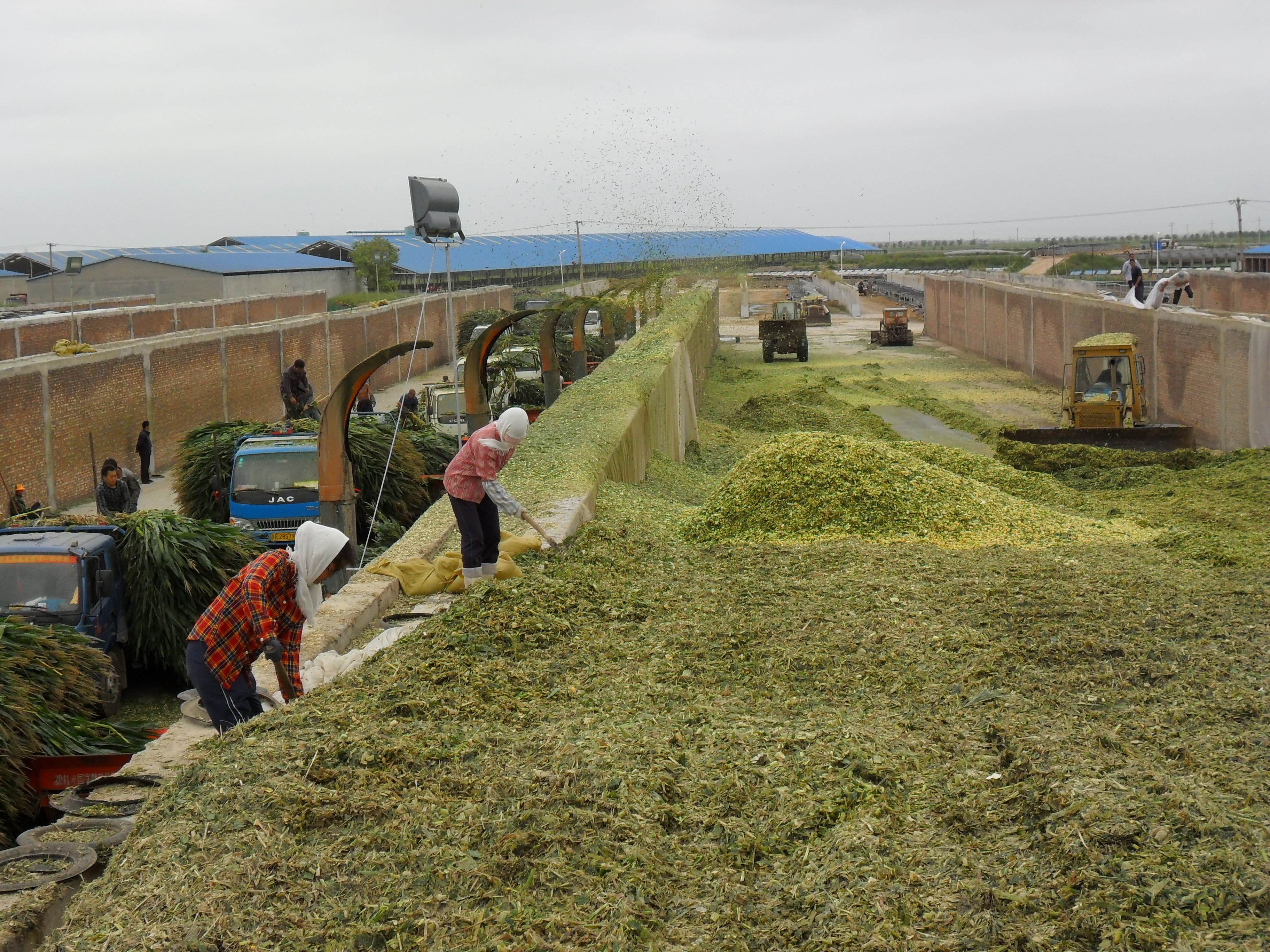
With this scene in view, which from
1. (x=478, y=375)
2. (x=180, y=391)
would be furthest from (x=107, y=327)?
(x=478, y=375)

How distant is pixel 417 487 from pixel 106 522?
532 cm

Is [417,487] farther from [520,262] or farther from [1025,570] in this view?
[520,262]

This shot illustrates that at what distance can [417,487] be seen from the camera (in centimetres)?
1795

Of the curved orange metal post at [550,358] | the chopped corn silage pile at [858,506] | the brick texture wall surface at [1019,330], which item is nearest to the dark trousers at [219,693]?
the chopped corn silage pile at [858,506]

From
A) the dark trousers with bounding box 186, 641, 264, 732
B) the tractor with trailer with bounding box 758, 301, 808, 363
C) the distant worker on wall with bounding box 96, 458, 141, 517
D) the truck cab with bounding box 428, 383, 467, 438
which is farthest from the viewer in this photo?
the tractor with trailer with bounding box 758, 301, 808, 363

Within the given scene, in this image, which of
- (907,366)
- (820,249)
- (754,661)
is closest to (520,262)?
(907,366)

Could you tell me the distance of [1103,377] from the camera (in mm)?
25203

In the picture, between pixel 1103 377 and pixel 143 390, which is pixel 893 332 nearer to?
pixel 1103 377

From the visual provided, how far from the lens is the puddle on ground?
80.2 feet

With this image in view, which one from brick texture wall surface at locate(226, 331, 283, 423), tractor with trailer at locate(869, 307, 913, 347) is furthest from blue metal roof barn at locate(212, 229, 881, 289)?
brick texture wall surface at locate(226, 331, 283, 423)

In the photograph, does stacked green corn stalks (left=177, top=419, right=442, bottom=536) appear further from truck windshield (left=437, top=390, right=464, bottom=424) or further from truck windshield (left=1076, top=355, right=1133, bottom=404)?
truck windshield (left=1076, top=355, right=1133, bottom=404)

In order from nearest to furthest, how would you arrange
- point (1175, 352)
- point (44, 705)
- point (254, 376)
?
point (44, 705)
point (1175, 352)
point (254, 376)

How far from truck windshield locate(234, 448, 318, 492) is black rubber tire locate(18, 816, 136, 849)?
10.6 m

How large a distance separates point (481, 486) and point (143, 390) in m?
20.7
